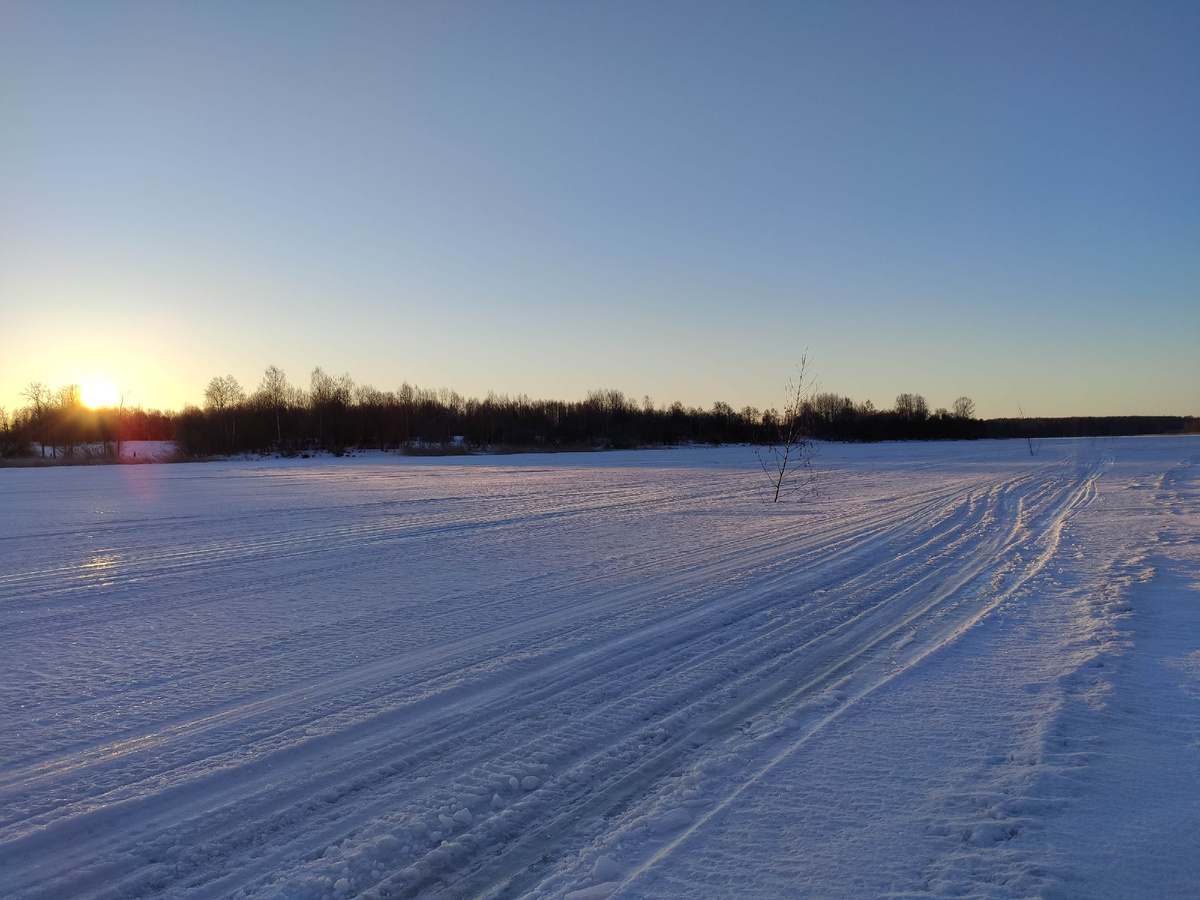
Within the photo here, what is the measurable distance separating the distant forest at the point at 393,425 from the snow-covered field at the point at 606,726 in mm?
44175

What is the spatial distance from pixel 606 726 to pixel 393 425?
278 feet

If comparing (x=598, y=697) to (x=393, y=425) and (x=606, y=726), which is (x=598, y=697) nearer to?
(x=606, y=726)

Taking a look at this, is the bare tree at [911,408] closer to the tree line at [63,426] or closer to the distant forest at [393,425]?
the distant forest at [393,425]

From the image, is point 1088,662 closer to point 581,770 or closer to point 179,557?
point 581,770

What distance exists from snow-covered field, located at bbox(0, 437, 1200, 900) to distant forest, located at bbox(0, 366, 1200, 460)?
145 ft

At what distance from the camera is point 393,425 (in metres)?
84.8

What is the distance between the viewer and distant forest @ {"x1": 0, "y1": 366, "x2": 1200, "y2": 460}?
2795 inches

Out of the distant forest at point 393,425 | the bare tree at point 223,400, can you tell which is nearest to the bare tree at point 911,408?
the distant forest at point 393,425

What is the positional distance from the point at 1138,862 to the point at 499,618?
5057mm

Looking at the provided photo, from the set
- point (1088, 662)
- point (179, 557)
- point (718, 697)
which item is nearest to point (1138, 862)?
point (718, 697)

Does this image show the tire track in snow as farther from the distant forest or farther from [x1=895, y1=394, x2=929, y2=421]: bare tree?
[x1=895, y1=394, x2=929, y2=421]: bare tree

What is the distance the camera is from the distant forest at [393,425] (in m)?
71.0

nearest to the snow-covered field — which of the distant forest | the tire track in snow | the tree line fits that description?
the tire track in snow

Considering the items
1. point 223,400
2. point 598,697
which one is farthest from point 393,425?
point 598,697
